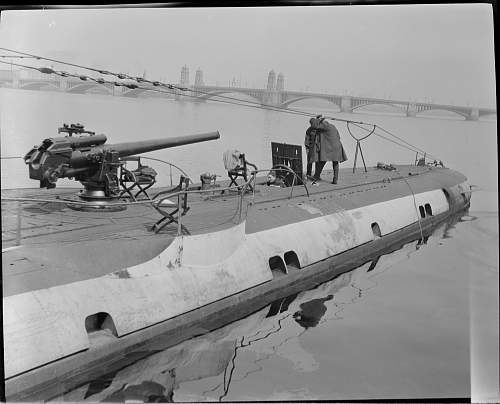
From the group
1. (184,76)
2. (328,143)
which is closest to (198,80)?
(184,76)

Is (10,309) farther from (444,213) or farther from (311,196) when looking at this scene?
(444,213)

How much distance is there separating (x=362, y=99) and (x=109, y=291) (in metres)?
2.35

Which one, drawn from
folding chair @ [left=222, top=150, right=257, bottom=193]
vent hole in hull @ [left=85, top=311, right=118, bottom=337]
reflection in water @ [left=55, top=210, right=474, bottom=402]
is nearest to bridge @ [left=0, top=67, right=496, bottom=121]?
folding chair @ [left=222, top=150, right=257, bottom=193]

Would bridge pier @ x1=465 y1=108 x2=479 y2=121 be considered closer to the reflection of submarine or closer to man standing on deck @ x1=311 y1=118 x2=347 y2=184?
the reflection of submarine

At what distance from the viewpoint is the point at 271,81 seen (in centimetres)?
390

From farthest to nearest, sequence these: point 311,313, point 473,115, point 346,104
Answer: point 346,104, point 311,313, point 473,115

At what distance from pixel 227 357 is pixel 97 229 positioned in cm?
124

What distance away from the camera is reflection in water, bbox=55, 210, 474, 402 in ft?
9.53

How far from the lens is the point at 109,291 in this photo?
2998 millimetres

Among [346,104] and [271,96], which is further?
[346,104]

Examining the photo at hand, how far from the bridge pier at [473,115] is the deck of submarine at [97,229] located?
5.49ft

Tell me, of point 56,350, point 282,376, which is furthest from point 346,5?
point 56,350

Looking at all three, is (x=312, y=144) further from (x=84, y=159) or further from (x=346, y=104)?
(x=84, y=159)

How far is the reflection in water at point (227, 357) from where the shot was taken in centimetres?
290
